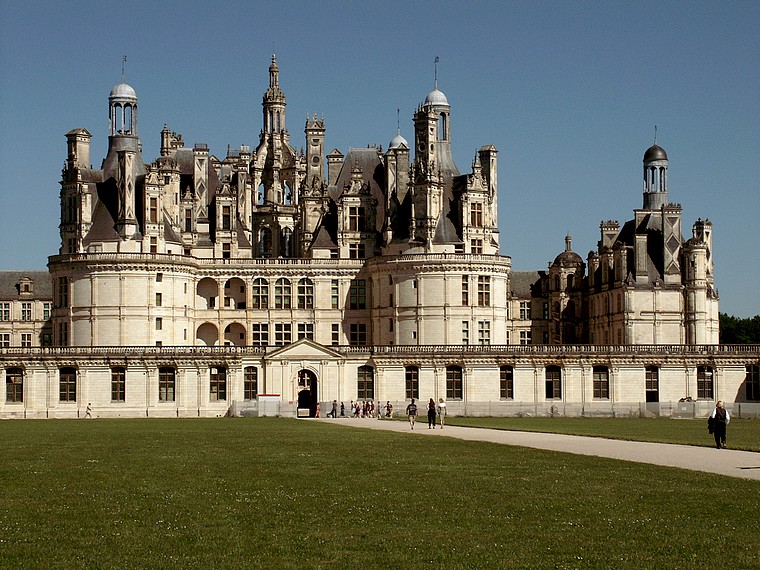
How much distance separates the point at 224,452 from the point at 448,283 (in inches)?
2126

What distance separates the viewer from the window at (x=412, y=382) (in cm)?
8919

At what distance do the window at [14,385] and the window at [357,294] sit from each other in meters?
25.4

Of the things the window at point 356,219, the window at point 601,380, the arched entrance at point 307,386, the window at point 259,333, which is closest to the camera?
the window at point 601,380

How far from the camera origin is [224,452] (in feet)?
136

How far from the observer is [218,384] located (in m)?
89.0

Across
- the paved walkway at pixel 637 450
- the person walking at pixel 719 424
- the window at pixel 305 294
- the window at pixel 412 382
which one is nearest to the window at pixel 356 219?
the window at pixel 305 294

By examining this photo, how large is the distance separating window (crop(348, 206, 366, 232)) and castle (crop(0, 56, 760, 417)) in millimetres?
106

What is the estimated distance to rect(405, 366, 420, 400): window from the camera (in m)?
89.2

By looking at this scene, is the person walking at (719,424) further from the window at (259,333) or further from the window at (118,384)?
the window at (259,333)

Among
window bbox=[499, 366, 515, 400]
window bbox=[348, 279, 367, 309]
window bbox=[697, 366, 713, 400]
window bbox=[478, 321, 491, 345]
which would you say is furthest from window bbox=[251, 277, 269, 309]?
window bbox=[697, 366, 713, 400]

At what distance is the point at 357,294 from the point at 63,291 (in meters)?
21.4

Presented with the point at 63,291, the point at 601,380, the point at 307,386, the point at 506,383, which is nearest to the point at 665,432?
the point at 601,380

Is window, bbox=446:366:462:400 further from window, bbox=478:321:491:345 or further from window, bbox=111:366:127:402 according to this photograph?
window, bbox=111:366:127:402

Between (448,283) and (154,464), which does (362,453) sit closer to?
(154,464)
